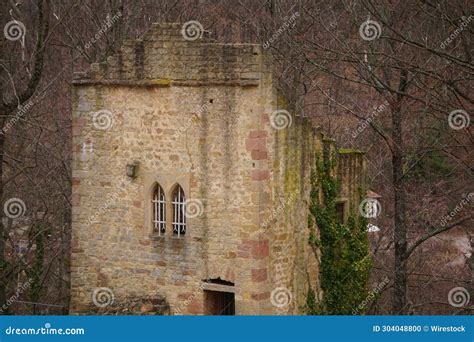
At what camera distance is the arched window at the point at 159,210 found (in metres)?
18.8

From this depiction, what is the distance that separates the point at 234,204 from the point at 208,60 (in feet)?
8.75

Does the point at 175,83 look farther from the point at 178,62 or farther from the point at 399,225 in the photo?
the point at 399,225

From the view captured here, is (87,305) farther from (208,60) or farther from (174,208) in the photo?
(208,60)

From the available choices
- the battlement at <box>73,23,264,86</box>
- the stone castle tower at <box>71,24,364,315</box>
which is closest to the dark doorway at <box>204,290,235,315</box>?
the stone castle tower at <box>71,24,364,315</box>

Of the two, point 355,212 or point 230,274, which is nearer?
point 230,274

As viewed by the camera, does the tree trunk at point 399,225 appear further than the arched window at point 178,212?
Yes

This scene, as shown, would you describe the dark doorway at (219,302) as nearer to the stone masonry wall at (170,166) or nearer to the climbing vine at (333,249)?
the stone masonry wall at (170,166)

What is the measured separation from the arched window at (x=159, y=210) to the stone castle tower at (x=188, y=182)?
3cm

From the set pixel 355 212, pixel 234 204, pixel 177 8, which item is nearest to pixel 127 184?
pixel 234 204

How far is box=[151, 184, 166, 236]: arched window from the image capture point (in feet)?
61.7

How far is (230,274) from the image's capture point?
18.1 m

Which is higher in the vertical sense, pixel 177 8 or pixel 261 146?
pixel 177 8

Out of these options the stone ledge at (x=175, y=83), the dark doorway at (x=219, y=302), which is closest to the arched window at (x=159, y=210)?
the dark doorway at (x=219, y=302)

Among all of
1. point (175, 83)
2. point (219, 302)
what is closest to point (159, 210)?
point (219, 302)
